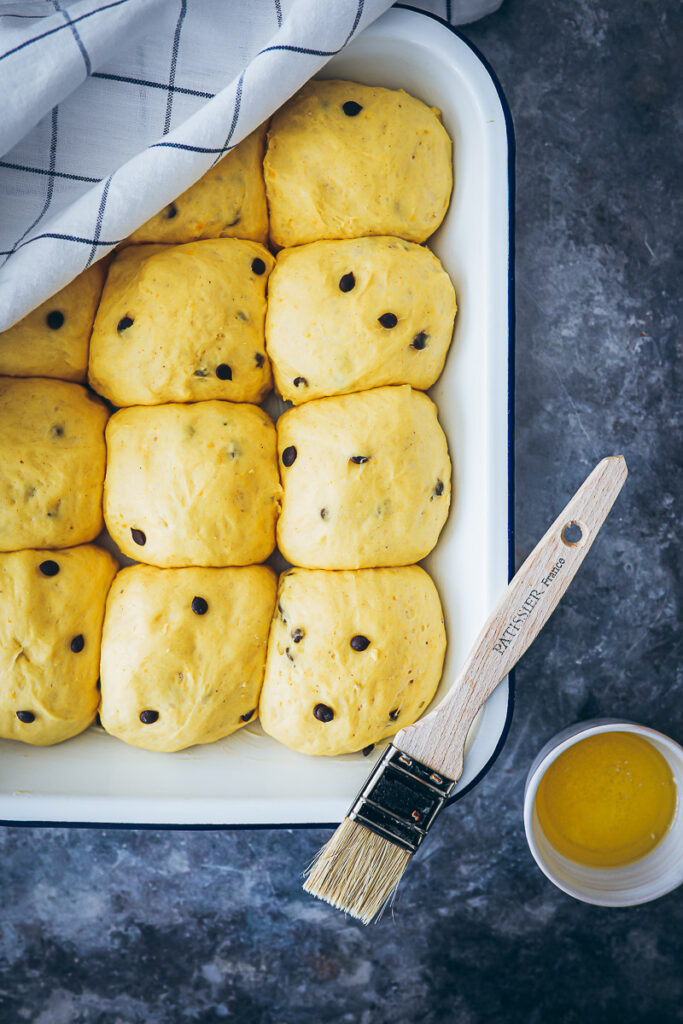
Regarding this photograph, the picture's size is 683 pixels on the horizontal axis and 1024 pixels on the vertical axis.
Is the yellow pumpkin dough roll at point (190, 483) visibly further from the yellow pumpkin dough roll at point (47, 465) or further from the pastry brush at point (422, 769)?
the pastry brush at point (422, 769)

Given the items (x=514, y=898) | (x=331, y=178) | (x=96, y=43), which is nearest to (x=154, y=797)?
(x=514, y=898)

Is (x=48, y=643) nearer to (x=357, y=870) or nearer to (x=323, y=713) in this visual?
(x=323, y=713)

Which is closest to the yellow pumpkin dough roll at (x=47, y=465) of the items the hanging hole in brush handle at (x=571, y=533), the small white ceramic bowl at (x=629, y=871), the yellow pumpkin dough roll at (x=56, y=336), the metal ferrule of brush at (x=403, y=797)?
the yellow pumpkin dough roll at (x=56, y=336)

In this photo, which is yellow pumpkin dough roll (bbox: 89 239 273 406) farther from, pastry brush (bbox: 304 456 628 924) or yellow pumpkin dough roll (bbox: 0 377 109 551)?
pastry brush (bbox: 304 456 628 924)

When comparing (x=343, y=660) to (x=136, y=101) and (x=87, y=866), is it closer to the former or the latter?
(x=87, y=866)

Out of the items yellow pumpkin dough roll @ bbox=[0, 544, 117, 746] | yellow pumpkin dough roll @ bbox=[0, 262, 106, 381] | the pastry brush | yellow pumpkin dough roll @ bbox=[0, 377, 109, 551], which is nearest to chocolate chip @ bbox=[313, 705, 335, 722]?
the pastry brush

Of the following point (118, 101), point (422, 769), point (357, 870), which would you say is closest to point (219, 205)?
point (118, 101)
